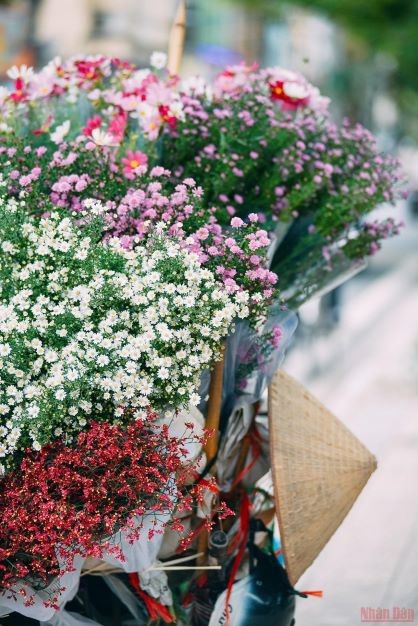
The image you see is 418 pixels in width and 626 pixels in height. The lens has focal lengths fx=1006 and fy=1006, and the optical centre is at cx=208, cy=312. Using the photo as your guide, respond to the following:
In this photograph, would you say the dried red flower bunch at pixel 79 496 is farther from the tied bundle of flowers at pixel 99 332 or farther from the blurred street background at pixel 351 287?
the blurred street background at pixel 351 287

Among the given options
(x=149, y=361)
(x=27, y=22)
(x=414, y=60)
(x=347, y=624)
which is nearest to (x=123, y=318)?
(x=149, y=361)

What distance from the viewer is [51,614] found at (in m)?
2.57

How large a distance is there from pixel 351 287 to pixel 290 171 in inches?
510

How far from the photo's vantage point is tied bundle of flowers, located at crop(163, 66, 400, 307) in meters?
3.16

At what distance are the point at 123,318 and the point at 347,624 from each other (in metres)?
2.21

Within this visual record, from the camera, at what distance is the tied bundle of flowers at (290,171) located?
316 cm

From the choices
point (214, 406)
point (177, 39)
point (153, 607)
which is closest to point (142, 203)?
point (214, 406)

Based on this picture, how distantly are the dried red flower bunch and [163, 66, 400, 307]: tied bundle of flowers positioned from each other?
0.85 meters

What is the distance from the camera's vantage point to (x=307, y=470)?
306 cm

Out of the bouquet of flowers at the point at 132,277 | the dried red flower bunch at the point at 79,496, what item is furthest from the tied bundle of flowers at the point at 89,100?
the dried red flower bunch at the point at 79,496

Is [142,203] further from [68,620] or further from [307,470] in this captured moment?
[68,620]

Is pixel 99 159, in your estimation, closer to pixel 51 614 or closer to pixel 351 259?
pixel 351 259

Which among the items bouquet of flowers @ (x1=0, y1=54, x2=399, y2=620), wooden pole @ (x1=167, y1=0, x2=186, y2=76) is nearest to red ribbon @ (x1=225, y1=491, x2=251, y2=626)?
bouquet of flowers @ (x1=0, y1=54, x2=399, y2=620)

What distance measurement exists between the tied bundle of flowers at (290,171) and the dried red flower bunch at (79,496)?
846 millimetres
